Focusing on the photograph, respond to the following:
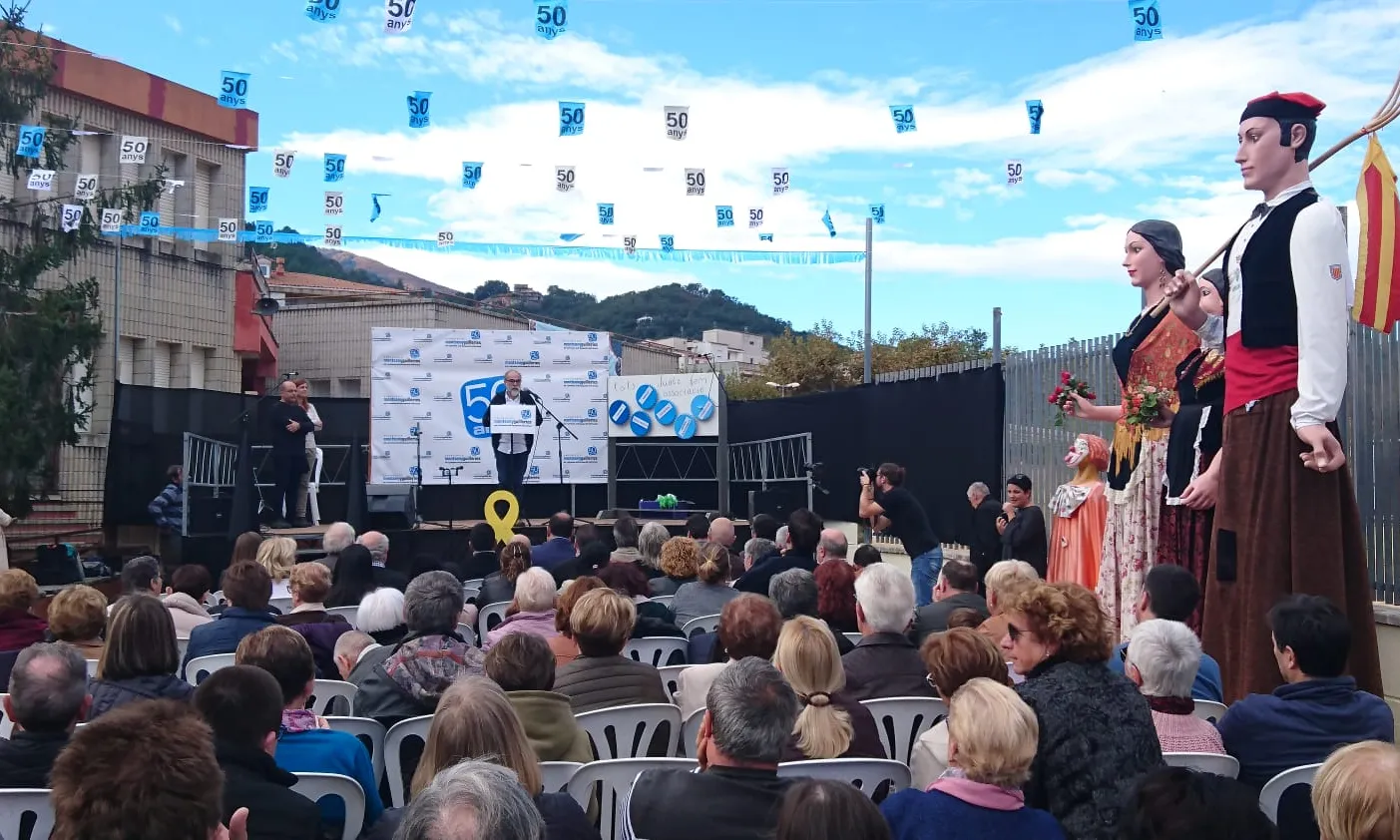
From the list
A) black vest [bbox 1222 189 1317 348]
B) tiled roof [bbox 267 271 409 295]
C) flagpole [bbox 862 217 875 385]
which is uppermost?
tiled roof [bbox 267 271 409 295]

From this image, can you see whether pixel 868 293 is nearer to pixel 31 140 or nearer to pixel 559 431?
pixel 559 431

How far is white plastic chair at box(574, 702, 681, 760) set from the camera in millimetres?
3320

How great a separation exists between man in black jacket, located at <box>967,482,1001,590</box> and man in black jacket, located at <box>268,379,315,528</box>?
21.0ft

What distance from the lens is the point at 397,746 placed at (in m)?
3.24

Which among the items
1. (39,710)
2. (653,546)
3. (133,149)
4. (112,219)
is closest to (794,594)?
(653,546)

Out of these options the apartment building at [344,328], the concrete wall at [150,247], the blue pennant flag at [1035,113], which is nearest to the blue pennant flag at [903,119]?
the blue pennant flag at [1035,113]

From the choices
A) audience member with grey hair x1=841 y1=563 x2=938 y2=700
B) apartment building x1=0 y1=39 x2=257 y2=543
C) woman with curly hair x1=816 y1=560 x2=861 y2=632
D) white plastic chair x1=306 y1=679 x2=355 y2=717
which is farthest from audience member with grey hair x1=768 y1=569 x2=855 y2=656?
apartment building x1=0 y1=39 x2=257 y2=543

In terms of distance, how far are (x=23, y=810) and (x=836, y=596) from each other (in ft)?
10.1

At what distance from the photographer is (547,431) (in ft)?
46.2

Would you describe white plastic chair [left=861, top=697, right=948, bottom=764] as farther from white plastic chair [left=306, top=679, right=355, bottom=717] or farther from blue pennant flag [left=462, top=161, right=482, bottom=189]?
blue pennant flag [left=462, top=161, right=482, bottom=189]

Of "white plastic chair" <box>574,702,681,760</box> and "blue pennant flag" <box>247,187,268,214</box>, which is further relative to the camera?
"blue pennant flag" <box>247,187,268,214</box>

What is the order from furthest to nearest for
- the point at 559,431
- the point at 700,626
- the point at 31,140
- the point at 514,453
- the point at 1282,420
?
1. the point at 559,431
2. the point at 514,453
3. the point at 31,140
4. the point at 700,626
5. the point at 1282,420

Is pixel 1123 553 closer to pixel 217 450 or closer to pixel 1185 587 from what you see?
pixel 1185 587

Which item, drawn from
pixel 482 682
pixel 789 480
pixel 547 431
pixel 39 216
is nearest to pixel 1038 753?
pixel 482 682
